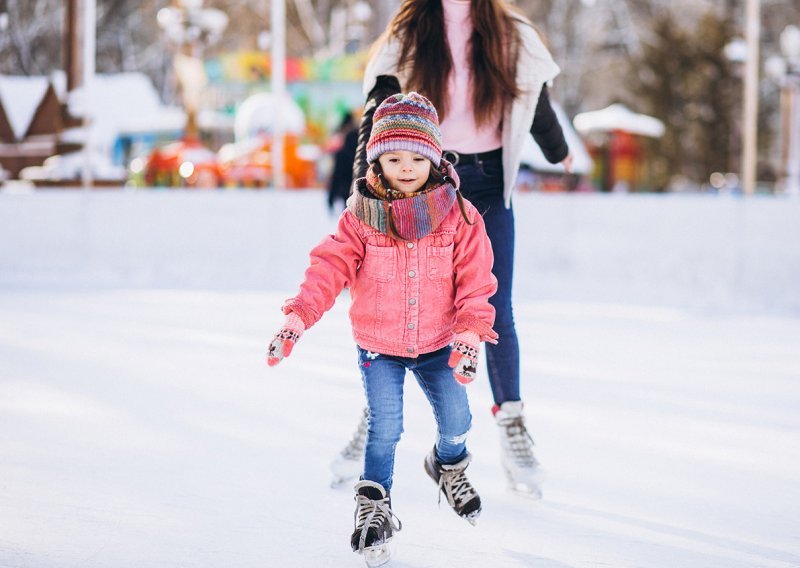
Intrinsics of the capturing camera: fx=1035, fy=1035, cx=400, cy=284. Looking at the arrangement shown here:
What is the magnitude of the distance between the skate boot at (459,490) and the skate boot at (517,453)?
12.1 inches

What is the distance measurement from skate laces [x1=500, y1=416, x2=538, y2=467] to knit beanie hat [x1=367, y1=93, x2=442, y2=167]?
0.81m

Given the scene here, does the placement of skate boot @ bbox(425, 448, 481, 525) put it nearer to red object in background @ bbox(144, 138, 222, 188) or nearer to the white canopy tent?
red object in background @ bbox(144, 138, 222, 188)

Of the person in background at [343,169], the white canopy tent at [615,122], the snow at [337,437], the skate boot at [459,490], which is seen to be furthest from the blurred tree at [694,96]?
the skate boot at [459,490]

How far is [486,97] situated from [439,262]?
654mm

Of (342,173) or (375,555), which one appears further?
(342,173)

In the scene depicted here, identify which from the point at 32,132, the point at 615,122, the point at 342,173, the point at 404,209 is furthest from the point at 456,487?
the point at 615,122

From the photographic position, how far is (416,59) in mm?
2596

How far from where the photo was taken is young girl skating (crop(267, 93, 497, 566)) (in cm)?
207

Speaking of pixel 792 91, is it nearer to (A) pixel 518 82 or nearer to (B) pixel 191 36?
(B) pixel 191 36

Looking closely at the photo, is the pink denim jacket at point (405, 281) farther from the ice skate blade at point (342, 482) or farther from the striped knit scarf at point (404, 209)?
the ice skate blade at point (342, 482)

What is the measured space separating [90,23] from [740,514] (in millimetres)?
10047

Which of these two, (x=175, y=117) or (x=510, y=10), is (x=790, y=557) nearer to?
(x=510, y=10)

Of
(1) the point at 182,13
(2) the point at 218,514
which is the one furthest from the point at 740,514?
(1) the point at 182,13

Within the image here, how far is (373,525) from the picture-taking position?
2.03 meters
